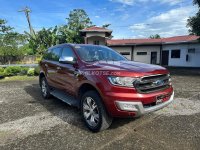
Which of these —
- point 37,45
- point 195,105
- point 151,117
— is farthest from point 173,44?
point 151,117

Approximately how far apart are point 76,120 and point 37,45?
966 inches

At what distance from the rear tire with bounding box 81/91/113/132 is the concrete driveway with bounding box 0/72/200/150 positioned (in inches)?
7.3

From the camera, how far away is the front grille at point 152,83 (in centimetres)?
382

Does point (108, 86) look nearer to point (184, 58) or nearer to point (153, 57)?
point (184, 58)

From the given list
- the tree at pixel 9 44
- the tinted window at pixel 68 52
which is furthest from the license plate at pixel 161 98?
the tree at pixel 9 44

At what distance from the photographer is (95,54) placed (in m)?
5.28

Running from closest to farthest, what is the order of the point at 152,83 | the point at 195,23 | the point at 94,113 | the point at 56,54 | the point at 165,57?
the point at 152,83 → the point at 94,113 → the point at 56,54 → the point at 195,23 → the point at 165,57

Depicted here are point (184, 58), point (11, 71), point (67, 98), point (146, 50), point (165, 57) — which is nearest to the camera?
point (67, 98)

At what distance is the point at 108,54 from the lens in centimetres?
563

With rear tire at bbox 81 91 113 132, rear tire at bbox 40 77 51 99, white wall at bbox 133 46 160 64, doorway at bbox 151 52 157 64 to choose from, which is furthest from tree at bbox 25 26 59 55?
rear tire at bbox 81 91 113 132

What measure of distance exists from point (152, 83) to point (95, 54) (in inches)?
72.0

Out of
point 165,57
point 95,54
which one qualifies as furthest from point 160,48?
point 95,54

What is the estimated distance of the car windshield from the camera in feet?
16.4

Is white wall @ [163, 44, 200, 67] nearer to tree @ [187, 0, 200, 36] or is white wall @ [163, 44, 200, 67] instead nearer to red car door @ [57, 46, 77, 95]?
tree @ [187, 0, 200, 36]
